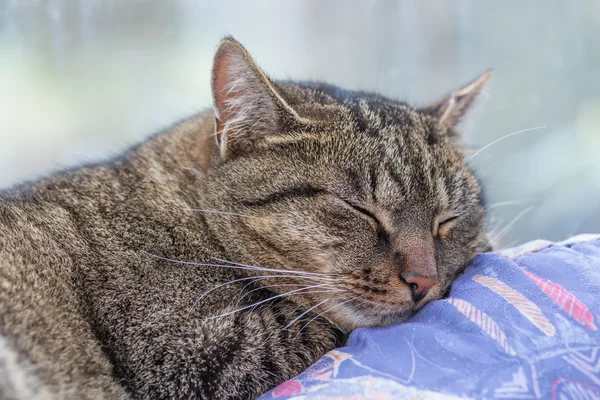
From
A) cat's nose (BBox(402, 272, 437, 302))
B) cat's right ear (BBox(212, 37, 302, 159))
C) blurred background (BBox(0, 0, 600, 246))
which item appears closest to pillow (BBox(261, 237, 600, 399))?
cat's nose (BBox(402, 272, 437, 302))

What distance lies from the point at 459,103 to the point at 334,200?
0.72 meters

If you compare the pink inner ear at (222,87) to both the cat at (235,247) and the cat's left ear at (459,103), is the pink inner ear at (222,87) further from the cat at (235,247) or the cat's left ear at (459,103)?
the cat's left ear at (459,103)

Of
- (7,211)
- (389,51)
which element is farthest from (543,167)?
(7,211)

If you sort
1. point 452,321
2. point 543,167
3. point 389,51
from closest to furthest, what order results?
1. point 452,321
2. point 543,167
3. point 389,51

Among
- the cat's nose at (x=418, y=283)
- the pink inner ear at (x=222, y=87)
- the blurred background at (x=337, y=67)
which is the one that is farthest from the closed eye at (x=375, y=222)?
the blurred background at (x=337, y=67)

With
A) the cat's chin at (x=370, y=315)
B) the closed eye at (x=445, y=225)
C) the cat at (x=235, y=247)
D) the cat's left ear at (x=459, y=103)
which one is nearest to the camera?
the cat at (x=235, y=247)

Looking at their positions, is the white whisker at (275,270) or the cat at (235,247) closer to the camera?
the cat at (235,247)

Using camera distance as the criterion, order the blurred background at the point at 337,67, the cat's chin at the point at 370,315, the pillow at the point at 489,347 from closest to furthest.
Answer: the pillow at the point at 489,347, the cat's chin at the point at 370,315, the blurred background at the point at 337,67

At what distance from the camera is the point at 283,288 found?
4.59 feet

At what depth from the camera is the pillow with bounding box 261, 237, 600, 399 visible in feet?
3.22

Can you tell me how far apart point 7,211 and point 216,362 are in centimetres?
69

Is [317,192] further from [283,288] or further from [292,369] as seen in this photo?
[292,369]

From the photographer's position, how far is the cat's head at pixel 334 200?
1.30 m

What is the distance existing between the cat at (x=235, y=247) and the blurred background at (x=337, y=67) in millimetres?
1359
